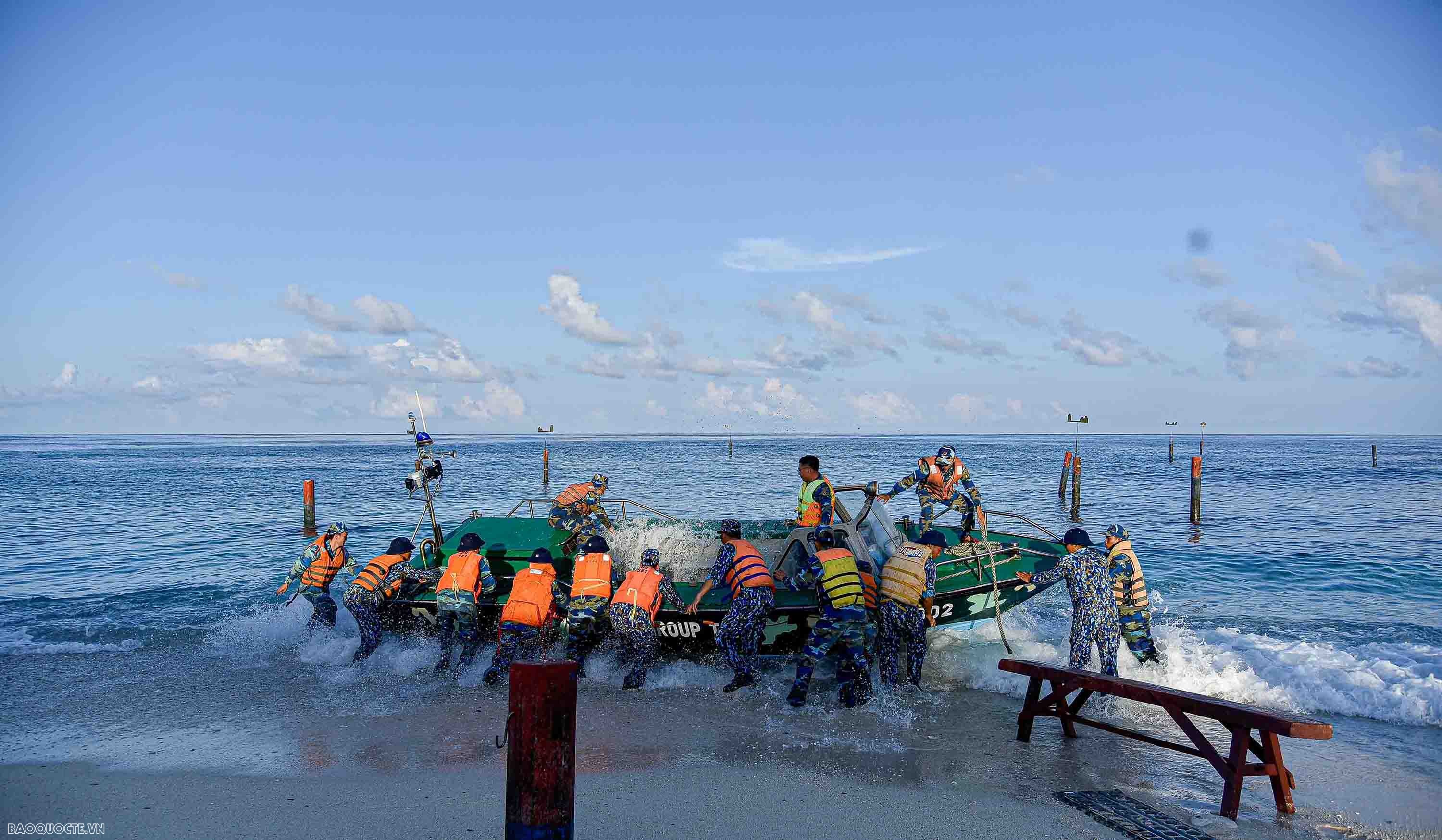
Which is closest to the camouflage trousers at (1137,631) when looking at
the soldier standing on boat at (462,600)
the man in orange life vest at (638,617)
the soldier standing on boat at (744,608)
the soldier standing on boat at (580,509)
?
the soldier standing on boat at (744,608)

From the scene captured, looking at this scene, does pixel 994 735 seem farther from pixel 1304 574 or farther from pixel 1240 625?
pixel 1304 574

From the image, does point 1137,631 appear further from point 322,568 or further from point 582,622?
point 322,568

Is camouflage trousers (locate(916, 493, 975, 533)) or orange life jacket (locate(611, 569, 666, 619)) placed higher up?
camouflage trousers (locate(916, 493, 975, 533))

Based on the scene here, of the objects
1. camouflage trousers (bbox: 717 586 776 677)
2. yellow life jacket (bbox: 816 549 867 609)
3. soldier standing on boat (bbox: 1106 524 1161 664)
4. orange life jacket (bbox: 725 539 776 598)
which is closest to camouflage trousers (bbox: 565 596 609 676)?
camouflage trousers (bbox: 717 586 776 677)

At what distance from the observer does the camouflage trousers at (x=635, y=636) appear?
8297 mm

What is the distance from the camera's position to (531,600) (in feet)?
26.6

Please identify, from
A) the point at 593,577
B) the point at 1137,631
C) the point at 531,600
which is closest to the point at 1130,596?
the point at 1137,631

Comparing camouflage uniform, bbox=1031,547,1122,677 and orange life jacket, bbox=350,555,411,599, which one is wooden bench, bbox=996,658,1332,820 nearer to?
camouflage uniform, bbox=1031,547,1122,677

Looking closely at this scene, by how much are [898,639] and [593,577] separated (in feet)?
10.9

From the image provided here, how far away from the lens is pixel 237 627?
10.9 metres

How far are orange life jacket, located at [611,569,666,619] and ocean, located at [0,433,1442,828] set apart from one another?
0.91 meters

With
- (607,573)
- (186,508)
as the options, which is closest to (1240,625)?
(607,573)

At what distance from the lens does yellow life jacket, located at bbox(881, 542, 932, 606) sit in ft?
26.0

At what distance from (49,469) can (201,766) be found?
61.1m
